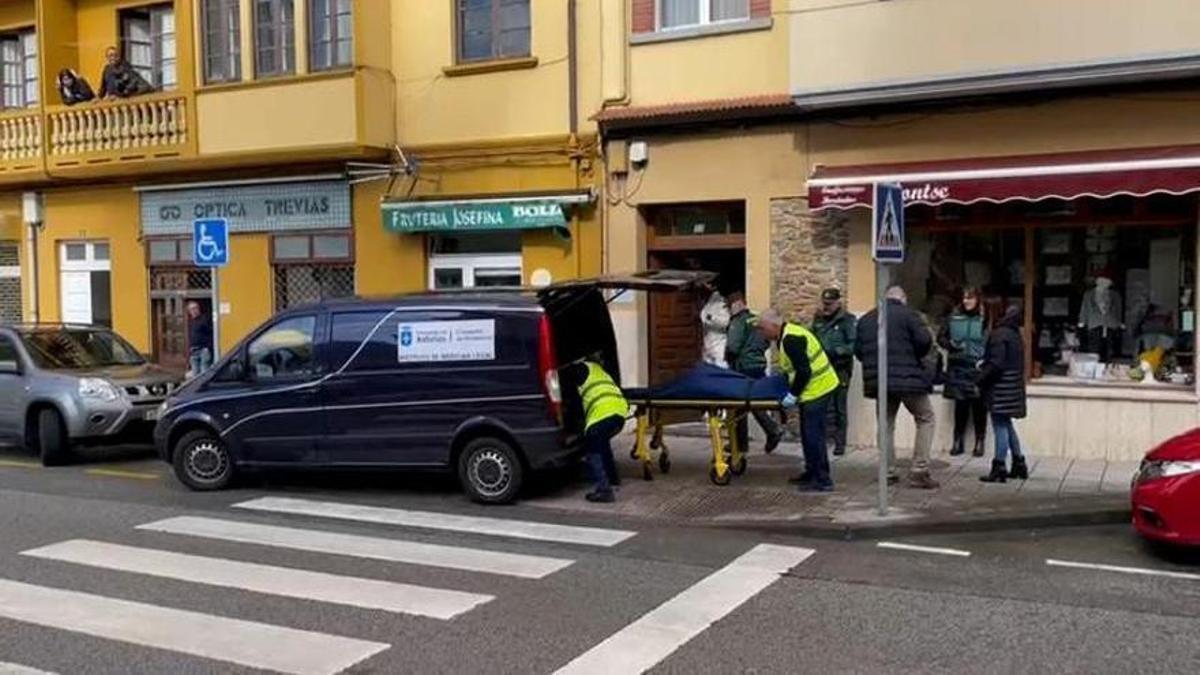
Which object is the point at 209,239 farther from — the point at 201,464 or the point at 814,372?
the point at 814,372

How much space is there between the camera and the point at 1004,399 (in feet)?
33.4

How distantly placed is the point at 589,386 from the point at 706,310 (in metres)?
3.73

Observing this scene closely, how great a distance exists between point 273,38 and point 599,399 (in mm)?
9700

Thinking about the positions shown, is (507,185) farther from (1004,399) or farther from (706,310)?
(1004,399)

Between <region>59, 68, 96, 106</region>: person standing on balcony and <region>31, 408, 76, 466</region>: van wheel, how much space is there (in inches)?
310

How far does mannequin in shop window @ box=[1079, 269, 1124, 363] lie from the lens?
11.8m

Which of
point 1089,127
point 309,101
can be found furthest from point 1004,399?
point 309,101

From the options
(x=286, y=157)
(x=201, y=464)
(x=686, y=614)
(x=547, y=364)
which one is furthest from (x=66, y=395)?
(x=686, y=614)

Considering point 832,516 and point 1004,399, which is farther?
point 1004,399

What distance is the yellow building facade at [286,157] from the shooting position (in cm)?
1457

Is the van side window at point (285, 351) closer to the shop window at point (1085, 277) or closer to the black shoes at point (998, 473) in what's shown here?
the black shoes at point (998, 473)

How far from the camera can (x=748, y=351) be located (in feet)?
39.8

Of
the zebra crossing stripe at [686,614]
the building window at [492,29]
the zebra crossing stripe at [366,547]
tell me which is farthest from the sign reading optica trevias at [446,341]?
the building window at [492,29]

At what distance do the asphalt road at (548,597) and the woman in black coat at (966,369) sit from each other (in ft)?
9.54
